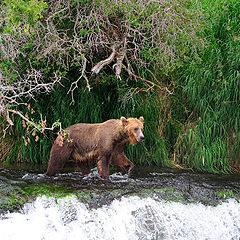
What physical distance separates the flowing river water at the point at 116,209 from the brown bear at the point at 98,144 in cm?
32

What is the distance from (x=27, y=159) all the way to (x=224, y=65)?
405 centimetres

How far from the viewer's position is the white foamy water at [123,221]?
3.61 m

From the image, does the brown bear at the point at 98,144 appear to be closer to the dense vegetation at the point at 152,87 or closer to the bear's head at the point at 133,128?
the bear's head at the point at 133,128

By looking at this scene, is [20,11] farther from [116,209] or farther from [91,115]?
[116,209]

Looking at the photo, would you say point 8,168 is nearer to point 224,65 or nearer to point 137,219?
point 137,219

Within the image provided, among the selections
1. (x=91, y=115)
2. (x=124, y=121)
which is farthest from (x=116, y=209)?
(x=91, y=115)

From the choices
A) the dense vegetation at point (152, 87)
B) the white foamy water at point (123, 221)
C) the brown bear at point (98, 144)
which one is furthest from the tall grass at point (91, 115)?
the white foamy water at point (123, 221)

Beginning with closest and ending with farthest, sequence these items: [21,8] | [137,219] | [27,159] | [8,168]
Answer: [137,219], [21,8], [8,168], [27,159]

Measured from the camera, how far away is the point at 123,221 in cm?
391

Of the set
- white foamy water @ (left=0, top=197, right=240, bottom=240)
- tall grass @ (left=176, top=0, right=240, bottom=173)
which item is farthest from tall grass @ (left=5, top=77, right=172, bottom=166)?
white foamy water @ (left=0, top=197, right=240, bottom=240)

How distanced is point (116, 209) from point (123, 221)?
0.17 metres

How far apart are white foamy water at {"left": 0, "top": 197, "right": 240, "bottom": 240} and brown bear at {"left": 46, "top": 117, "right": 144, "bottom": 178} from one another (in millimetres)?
1091

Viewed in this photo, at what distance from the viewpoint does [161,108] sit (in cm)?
690

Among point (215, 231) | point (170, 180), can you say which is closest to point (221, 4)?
point (170, 180)
